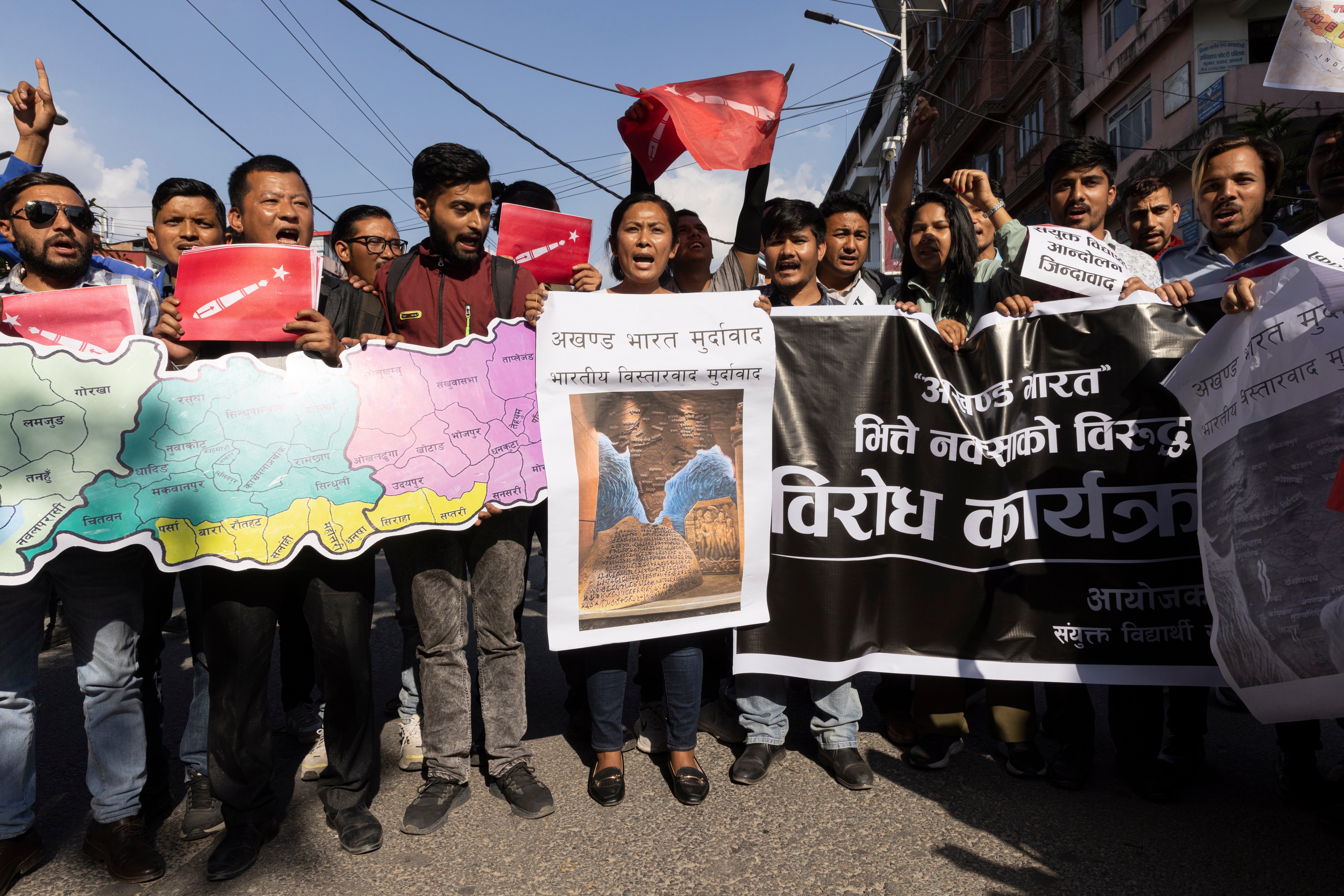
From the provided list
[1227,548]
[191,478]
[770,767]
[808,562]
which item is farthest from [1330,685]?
[191,478]

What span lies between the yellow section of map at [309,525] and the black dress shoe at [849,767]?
62.3 inches

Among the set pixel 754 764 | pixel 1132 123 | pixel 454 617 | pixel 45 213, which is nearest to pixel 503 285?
pixel 454 617

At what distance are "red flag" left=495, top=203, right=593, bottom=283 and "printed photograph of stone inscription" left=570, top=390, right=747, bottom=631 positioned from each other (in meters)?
1.32

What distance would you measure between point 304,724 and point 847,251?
3122mm

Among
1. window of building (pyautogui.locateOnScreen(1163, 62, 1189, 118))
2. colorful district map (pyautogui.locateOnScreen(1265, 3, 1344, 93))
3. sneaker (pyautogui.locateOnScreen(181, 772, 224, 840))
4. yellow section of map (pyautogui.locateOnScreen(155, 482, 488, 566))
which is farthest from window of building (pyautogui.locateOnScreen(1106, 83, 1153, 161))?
sneaker (pyautogui.locateOnScreen(181, 772, 224, 840))

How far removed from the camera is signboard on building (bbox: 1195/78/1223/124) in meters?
16.1

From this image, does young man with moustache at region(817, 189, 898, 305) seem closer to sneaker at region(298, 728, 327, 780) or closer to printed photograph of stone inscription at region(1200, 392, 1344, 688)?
printed photograph of stone inscription at region(1200, 392, 1344, 688)

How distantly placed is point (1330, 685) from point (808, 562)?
4.87 feet

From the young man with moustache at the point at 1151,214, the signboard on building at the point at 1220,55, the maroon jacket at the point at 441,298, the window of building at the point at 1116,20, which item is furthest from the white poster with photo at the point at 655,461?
the window of building at the point at 1116,20

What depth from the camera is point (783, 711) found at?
299cm

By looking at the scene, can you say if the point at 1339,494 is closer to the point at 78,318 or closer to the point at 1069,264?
the point at 1069,264

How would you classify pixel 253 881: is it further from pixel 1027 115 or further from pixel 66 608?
pixel 1027 115

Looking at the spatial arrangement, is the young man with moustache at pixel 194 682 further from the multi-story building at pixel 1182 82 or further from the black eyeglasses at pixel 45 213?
the multi-story building at pixel 1182 82

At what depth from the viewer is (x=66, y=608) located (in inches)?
94.9
